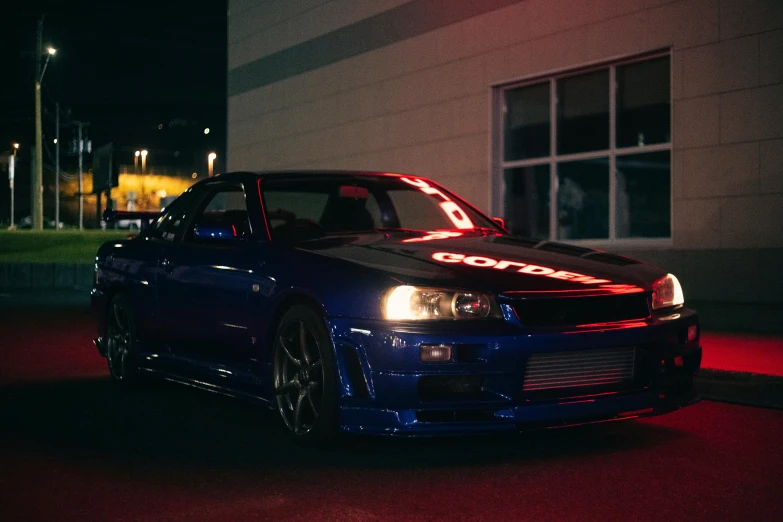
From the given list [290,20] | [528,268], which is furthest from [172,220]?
[290,20]

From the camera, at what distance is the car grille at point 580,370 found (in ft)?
17.7

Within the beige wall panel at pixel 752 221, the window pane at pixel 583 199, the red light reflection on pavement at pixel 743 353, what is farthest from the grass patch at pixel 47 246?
the red light reflection on pavement at pixel 743 353

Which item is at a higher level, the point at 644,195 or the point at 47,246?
the point at 644,195

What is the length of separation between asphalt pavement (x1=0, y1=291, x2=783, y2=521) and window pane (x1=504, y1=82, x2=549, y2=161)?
8316 millimetres

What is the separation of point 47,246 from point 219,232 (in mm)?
30513

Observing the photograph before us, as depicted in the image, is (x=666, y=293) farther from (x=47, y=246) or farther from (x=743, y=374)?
(x=47, y=246)

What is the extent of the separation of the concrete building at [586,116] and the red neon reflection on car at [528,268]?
648 centimetres

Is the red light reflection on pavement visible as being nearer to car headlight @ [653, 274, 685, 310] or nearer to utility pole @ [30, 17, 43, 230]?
car headlight @ [653, 274, 685, 310]

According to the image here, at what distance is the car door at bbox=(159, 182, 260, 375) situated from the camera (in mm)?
6480

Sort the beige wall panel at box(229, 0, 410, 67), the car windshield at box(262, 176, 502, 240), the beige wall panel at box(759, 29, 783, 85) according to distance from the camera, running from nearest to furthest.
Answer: the car windshield at box(262, 176, 502, 240)
the beige wall panel at box(759, 29, 783, 85)
the beige wall panel at box(229, 0, 410, 67)

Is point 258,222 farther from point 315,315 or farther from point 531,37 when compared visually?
point 531,37

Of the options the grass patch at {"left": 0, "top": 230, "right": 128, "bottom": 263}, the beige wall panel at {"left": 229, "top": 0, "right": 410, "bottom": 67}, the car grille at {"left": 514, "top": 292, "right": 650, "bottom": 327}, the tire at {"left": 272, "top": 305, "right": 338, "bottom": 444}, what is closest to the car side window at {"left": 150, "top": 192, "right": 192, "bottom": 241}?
the tire at {"left": 272, "top": 305, "right": 338, "bottom": 444}

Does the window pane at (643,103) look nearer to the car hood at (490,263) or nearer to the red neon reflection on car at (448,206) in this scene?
the red neon reflection on car at (448,206)

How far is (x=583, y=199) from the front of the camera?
1491cm
